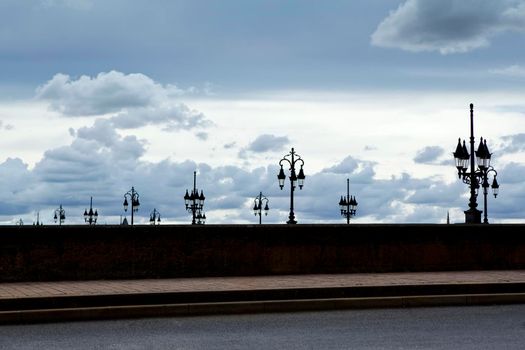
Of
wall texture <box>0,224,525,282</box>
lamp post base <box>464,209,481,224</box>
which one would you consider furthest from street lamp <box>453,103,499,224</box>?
wall texture <box>0,224,525,282</box>

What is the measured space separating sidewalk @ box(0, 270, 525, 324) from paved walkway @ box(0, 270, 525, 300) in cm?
2

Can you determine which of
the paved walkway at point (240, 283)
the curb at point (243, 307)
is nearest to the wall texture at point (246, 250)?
the paved walkway at point (240, 283)

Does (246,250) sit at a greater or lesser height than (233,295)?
greater

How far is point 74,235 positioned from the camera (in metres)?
17.1

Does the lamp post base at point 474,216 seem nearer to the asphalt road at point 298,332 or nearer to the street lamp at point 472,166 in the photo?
the street lamp at point 472,166

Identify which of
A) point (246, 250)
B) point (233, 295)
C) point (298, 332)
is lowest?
point (298, 332)

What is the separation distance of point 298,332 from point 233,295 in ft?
10.4

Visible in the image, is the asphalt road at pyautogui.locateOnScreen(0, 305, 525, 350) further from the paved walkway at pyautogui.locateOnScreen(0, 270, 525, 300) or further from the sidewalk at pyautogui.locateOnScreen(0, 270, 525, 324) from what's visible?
the paved walkway at pyautogui.locateOnScreen(0, 270, 525, 300)

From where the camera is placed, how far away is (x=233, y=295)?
1438 centimetres

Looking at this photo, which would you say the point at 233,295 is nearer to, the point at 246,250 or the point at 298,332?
the point at 298,332

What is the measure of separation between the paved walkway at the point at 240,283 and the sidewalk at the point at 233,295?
0.02 m

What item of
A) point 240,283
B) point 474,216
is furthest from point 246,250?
point 474,216

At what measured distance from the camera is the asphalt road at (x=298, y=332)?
1021 centimetres

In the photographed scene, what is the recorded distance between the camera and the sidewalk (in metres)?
13.2
